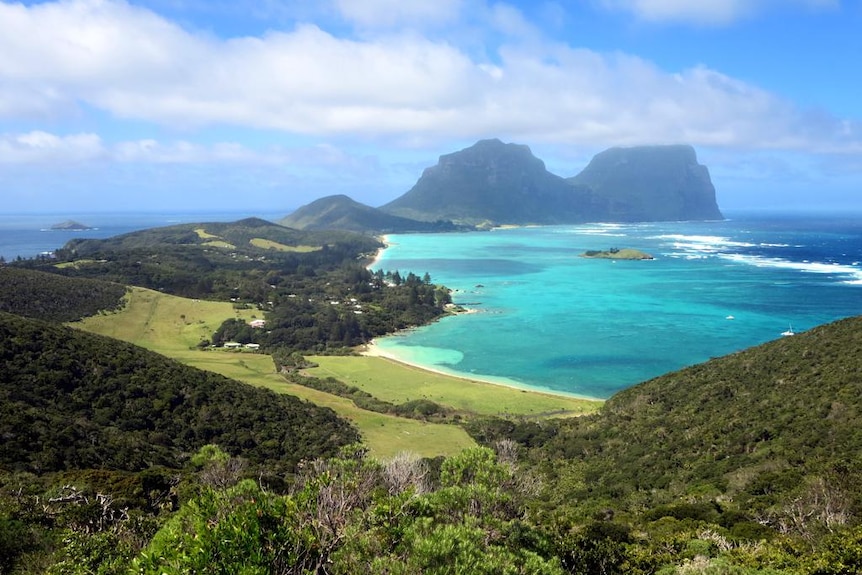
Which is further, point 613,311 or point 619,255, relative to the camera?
point 619,255

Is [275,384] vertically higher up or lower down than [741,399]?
lower down

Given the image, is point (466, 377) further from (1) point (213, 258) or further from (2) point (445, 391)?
(1) point (213, 258)

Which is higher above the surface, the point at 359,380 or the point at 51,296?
the point at 51,296

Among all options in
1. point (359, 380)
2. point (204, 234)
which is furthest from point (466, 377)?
point (204, 234)

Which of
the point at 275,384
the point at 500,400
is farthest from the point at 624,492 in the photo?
the point at 275,384

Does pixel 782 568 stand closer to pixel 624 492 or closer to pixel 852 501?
pixel 852 501

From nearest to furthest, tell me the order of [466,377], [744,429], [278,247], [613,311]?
[744,429] → [466,377] → [613,311] → [278,247]

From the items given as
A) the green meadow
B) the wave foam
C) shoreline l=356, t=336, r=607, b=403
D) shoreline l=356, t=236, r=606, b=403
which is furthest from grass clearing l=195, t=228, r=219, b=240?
the wave foam
